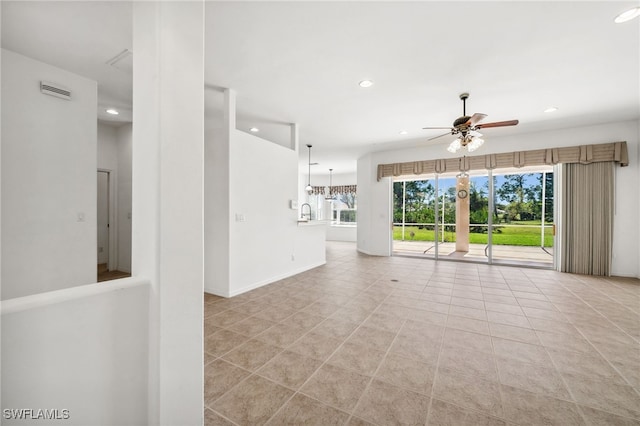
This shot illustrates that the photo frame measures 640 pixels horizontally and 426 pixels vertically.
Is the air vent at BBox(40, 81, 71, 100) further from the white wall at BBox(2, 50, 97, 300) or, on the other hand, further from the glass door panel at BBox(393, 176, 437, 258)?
the glass door panel at BBox(393, 176, 437, 258)

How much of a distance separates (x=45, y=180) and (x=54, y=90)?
1074 mm

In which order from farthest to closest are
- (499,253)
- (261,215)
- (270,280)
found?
(499,253) < (270,280) < (261,215)

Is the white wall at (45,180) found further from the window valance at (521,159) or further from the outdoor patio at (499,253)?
the outdoor patio at (499,253)

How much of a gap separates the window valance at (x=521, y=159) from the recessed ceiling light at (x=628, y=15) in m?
3.63

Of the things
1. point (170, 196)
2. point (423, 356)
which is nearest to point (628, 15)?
point (423, 356)

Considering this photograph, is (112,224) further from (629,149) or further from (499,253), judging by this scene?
(629,149)

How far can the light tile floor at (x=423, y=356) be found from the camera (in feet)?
5.18

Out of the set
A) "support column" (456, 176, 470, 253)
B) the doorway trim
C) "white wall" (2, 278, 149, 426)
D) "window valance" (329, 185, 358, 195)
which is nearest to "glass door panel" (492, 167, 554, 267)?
"support column" (456, 176, 470, 253)

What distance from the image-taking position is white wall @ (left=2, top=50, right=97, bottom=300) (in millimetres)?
2627

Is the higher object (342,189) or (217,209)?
(342,189)

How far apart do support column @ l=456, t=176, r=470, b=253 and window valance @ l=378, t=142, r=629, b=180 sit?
2.33 ft

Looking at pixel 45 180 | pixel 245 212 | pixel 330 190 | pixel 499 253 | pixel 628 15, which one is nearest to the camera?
pixel 628 15

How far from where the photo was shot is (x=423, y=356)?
7.10 ft

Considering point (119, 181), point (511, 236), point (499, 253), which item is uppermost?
point (119, 181)
